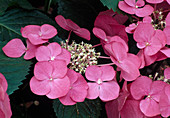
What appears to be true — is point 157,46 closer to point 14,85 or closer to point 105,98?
point 105,98

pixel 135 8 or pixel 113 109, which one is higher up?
pixel 135 8

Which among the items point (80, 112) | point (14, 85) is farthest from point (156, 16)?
point (14, 85)

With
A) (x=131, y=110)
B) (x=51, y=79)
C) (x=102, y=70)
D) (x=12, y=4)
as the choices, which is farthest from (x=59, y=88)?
(x=12, y=4)

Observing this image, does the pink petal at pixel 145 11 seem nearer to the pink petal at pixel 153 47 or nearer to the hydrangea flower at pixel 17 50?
the pink petal at pixel 153 47

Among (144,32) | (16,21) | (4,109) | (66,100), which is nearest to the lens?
(4,109)

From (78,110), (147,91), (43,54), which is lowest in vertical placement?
(78,110)

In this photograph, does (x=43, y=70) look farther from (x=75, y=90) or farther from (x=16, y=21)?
(x=16, y=21)

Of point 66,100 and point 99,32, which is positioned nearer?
point 66,100
